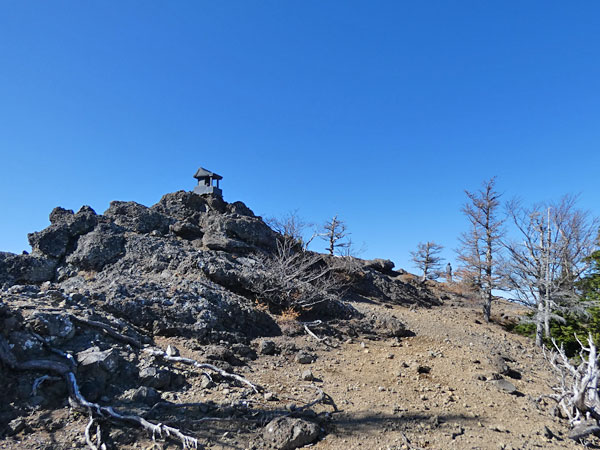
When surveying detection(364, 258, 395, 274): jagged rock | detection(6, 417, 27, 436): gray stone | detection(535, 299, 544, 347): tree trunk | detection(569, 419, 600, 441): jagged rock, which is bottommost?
detection(6, 417, 27, 436): gray stone

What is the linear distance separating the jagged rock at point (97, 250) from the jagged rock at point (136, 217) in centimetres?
203

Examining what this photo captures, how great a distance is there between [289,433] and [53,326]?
3.80m

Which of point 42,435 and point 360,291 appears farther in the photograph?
point 360,291

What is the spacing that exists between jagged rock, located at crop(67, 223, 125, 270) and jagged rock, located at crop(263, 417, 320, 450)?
812 cm

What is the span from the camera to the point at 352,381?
5.66m

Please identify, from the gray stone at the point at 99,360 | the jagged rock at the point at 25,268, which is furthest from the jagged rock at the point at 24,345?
the jagged rock at the point at 25,268

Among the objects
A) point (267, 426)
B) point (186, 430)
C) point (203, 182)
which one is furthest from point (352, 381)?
point (203, 182)

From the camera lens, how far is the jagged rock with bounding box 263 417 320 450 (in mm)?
3688

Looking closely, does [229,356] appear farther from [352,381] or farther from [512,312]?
[512,312]

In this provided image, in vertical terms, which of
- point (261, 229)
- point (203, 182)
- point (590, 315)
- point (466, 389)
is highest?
point (203, 182)

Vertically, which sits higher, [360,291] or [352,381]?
[360,291]

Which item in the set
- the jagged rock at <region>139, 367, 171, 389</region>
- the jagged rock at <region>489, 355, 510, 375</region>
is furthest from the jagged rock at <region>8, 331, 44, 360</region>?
the jagged rock at <region>489, 355, 510, 375</region>

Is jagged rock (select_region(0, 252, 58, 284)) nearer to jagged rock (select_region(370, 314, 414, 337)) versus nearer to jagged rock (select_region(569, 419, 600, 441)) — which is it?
jagged rock (select_region(370, 314, 414, 337))

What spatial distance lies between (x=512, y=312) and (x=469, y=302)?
377 cm
